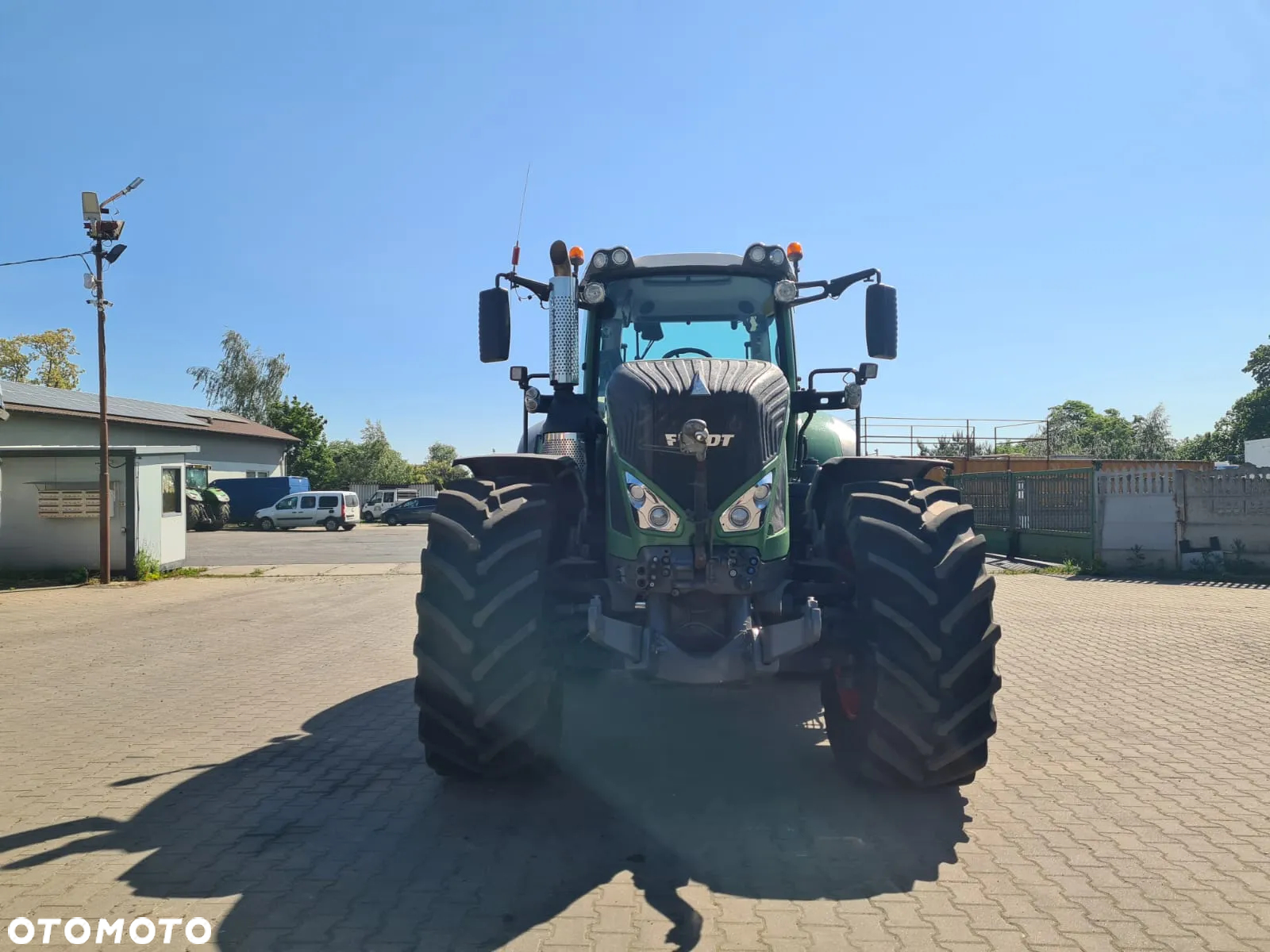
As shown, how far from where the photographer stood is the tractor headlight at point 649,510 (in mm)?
4055

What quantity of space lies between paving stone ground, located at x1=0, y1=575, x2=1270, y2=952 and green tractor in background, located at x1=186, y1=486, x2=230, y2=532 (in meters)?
30.7

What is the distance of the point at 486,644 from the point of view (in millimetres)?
4035

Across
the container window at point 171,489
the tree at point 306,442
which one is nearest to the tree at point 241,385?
the tree at point 306,442

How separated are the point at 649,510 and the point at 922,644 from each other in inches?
54.2

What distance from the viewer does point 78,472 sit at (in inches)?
653

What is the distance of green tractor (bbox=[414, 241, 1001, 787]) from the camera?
391 centimetres

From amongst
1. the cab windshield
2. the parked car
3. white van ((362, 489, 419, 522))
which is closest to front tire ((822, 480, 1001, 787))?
the cab windshield

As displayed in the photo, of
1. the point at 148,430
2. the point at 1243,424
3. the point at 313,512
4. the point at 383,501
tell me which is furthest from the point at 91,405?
the point at 1243,424

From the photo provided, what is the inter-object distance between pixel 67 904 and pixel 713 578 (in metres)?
2.90

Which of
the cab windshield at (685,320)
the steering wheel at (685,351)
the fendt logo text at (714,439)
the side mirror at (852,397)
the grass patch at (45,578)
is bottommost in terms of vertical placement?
the grass patch at (45,578)

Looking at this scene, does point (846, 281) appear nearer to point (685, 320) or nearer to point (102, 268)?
point (685, 320)

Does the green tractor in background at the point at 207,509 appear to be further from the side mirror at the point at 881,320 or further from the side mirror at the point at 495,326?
the side mirror at the point at 881,320

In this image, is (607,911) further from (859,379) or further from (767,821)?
(859,379)

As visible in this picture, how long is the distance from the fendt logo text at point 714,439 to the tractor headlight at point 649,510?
25cm
